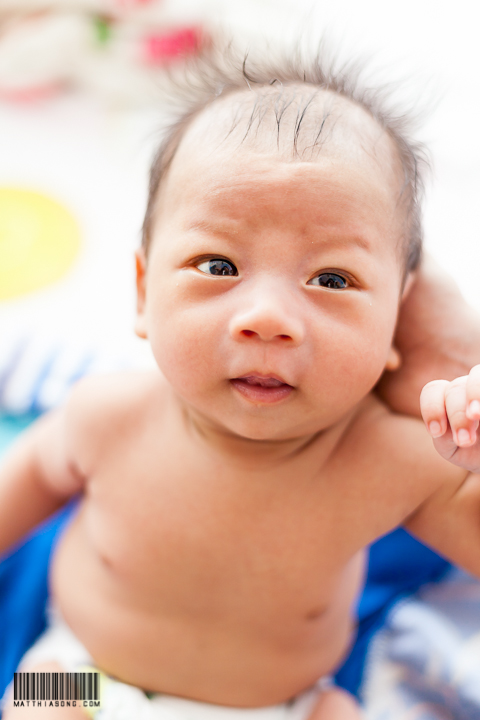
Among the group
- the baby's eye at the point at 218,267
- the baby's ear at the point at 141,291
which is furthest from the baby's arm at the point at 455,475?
the baby's ear at the point at 141,291

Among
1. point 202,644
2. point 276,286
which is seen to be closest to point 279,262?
point 276,286

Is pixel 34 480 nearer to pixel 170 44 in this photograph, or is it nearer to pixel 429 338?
pixel 429 338

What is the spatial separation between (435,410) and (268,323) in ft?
0.52

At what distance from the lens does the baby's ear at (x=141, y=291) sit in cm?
71

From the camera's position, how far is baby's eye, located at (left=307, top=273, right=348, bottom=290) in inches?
23.8

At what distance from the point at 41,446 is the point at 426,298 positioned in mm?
517

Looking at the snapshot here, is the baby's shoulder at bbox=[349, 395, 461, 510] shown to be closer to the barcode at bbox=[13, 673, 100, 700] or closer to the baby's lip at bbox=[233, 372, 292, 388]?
the baby's lip at bbox=[233, 372, 292, 388]

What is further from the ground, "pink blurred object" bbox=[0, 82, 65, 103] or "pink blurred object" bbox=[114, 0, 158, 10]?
"pink blurred object" bbox=[114, 0, 158, 10]

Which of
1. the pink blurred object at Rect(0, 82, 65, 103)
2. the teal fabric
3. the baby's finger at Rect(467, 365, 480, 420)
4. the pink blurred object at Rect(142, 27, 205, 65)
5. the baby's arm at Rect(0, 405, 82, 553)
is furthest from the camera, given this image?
the pink blurred object at Rect(0, 82, 65, 103)

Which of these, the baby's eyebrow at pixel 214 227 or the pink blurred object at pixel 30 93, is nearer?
the baby's eyebrow at pixel 214 227

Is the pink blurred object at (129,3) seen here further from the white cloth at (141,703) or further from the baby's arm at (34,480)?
the white cloth at (141,703)

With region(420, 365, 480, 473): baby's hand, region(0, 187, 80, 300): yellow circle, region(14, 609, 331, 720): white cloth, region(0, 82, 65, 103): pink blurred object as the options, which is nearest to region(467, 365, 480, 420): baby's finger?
region(420, 365, 480, 473): baby's hand

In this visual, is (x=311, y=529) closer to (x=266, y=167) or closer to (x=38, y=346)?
(x=266, y=167)

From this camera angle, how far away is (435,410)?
0.55m
